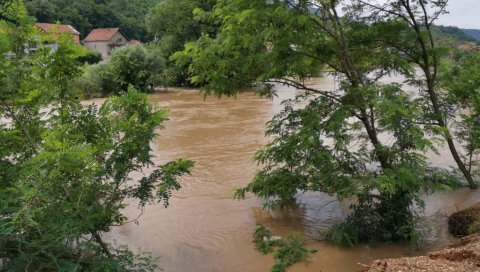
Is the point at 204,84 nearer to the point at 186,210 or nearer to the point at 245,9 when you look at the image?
the point at 245,9

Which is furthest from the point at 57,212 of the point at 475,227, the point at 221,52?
the point at 475,227

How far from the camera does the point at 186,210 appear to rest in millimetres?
9281

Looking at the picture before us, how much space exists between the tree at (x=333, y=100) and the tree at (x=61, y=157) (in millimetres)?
2321

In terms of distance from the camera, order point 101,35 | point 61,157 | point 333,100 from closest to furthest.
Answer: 1. point 61,157
2. point 333,100
3. point 101,35

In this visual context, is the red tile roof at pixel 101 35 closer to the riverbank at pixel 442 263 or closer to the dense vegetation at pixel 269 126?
the dense vegetation at pixel 269 126

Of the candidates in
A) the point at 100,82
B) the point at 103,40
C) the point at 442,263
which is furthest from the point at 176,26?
the point at 442,263

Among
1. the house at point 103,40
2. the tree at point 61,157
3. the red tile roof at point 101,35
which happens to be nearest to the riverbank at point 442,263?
the tree at point 61,157

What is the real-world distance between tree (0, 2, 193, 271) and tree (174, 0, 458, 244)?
2.32 meters

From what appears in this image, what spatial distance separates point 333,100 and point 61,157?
508cm

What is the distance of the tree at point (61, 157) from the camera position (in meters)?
3.76

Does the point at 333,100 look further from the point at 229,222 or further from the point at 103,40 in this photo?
the point at 103,40

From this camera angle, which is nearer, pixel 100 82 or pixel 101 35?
pixel 100 82

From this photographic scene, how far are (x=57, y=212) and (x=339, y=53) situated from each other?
5309 mm

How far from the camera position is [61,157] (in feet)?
12.0
